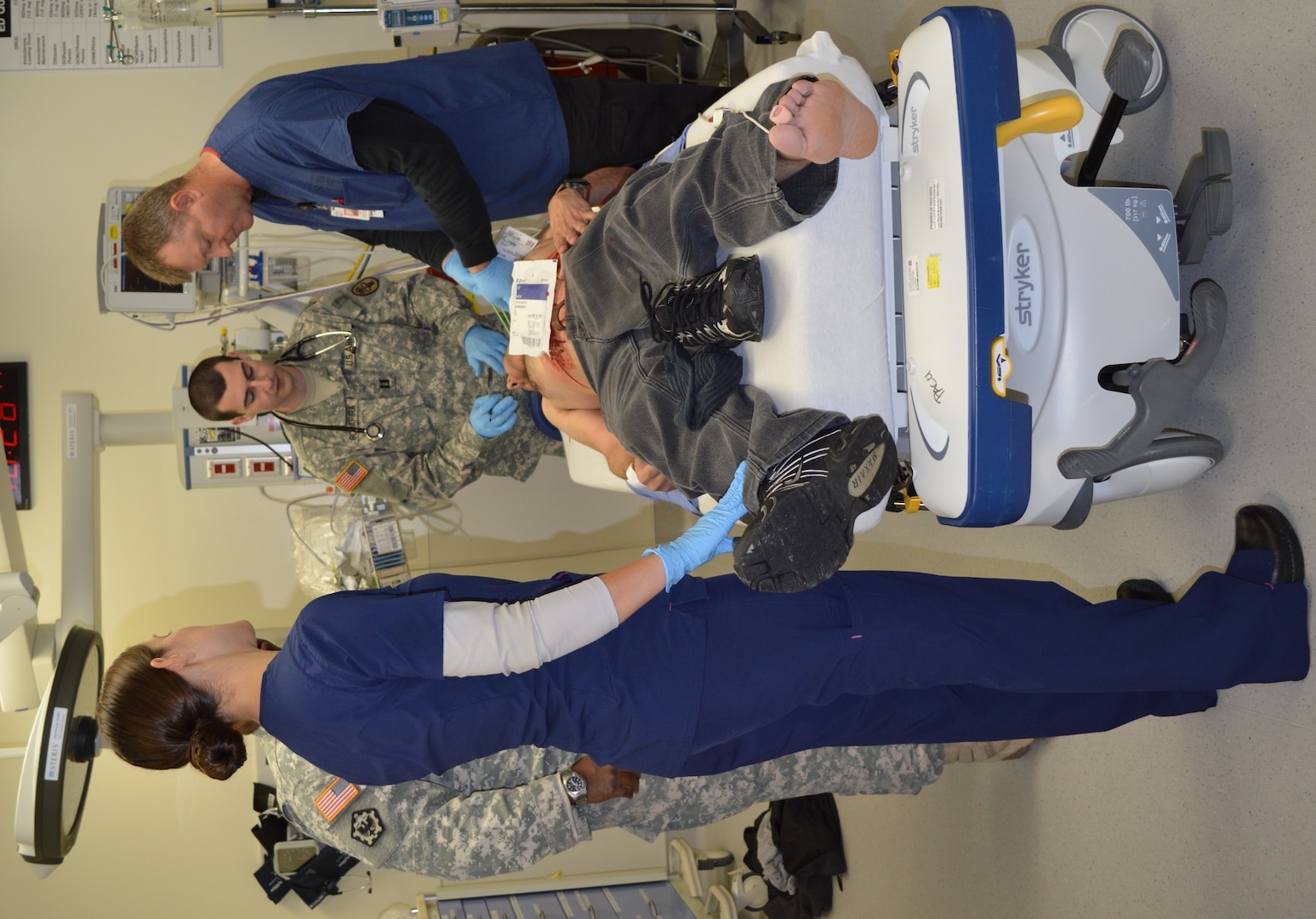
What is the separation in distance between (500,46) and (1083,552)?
1927 mm

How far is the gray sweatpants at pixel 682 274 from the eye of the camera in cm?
150

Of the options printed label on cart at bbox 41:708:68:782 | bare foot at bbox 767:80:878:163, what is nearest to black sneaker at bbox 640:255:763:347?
bare foot at bbox 767:80:878:163

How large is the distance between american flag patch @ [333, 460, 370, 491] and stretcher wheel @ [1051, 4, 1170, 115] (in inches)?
92.3

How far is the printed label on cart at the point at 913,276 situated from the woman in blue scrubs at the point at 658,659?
46cm

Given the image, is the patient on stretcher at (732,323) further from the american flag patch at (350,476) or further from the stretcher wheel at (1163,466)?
the american flag patch at (350,476)

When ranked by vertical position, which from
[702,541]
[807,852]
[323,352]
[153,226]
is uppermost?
[153,226]

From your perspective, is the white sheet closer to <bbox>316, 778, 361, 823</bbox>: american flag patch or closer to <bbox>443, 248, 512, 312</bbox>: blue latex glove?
<bbox>443, 248, 512, 312</bbox>: blue latex glove

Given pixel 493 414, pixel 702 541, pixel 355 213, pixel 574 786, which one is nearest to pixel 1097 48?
pixel 702 541

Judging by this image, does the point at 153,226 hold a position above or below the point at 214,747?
above

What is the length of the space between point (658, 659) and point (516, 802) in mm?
909

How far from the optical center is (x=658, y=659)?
1694 mm

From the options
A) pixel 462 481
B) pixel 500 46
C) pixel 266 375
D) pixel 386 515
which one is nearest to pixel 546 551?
pixel 386 515

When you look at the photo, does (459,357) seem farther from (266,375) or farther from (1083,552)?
(1083,552)

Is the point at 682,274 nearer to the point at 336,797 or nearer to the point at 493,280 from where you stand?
the point at 493,280
